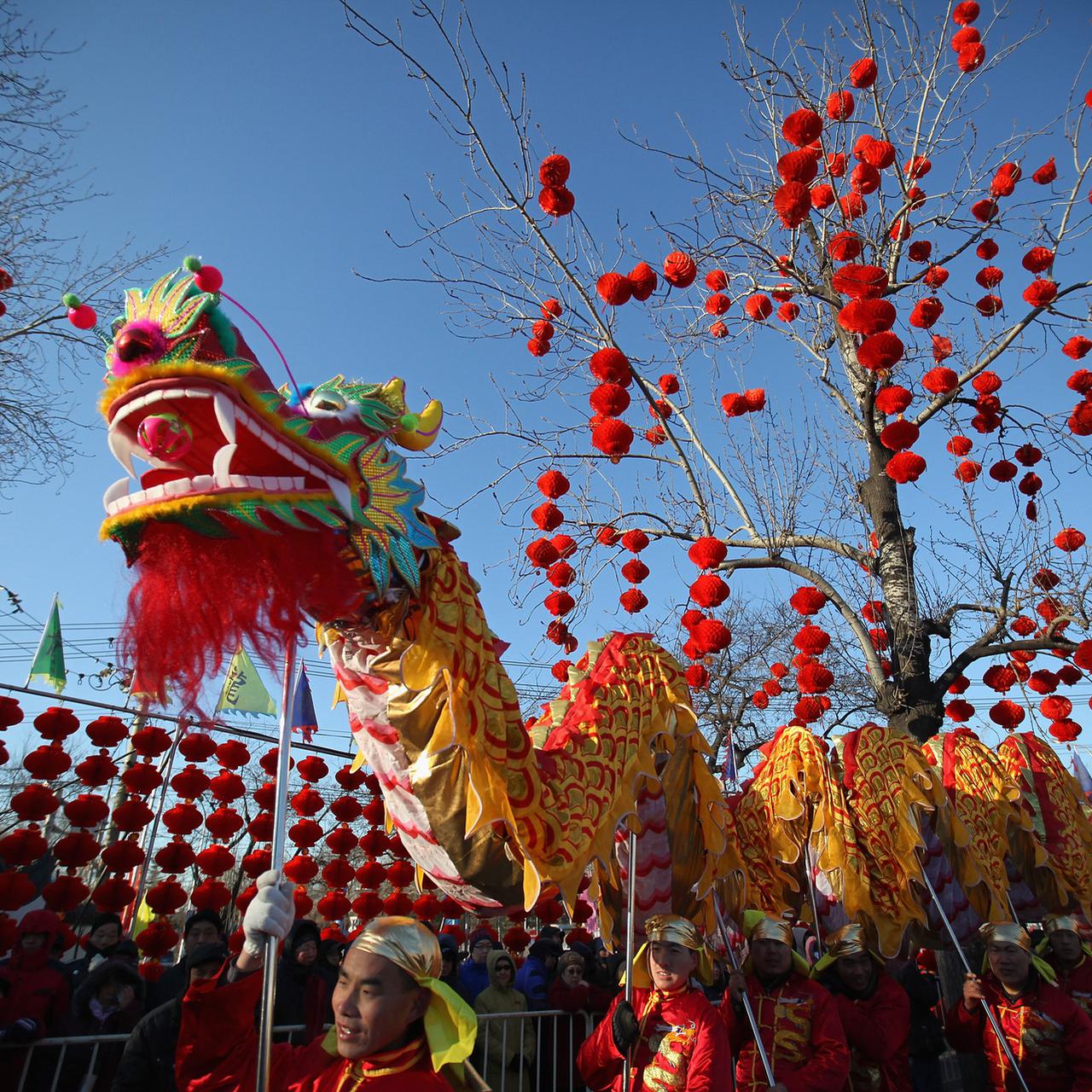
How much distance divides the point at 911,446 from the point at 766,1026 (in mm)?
5042

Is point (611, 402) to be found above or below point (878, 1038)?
above

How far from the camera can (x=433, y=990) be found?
209 cm

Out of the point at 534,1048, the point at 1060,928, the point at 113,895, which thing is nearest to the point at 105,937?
the point at 113,895

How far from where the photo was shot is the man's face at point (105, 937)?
5.25 m

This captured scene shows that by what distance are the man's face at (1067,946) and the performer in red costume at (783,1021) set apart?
1728 mm

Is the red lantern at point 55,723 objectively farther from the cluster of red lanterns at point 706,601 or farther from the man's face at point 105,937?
the cluster of red lanterns at point 706,601

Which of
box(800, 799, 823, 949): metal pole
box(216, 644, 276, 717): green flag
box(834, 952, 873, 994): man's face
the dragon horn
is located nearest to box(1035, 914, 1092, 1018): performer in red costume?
box(834, 952, 873, 994): man's face

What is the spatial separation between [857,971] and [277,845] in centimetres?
356

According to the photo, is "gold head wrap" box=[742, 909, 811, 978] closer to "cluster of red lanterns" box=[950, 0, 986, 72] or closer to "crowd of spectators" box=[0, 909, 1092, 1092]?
"crowd of spectators" box=[0, 909, 1092, 1092]

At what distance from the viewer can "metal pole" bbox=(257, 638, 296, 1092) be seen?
203 cm

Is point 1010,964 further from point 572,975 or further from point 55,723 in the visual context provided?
point 55,723

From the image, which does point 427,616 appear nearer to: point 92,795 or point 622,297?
point 622,297

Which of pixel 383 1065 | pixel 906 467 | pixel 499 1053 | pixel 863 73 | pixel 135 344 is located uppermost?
pixel 863 73

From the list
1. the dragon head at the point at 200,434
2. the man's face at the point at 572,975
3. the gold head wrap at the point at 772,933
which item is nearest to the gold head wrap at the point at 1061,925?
the gold head wrap at the point at 772,933
